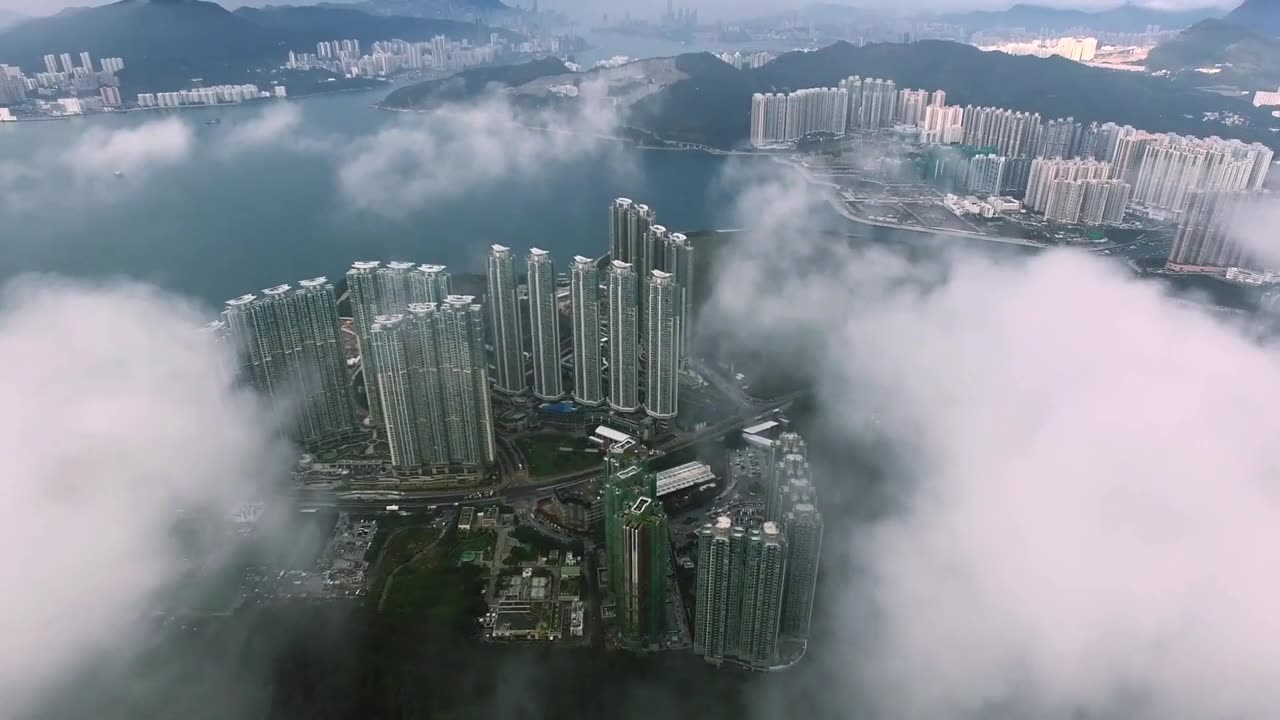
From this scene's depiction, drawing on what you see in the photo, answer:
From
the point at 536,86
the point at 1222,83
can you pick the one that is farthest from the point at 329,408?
the point at 1222,83

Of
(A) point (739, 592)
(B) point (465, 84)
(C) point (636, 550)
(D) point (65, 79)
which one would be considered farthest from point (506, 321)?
(D) point (65, 79)

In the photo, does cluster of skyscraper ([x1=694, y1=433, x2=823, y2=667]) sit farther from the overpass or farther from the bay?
the bay

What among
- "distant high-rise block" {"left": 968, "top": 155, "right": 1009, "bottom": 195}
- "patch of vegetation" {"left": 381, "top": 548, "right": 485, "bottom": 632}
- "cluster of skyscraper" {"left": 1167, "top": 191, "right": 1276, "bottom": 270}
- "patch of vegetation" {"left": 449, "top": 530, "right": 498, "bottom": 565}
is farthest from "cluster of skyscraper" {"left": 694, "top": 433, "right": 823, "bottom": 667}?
"distant high-rise block" {"left": 968, "top": 155, "right": 1009, "bottom": 195}

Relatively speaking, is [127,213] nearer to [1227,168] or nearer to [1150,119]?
[1227,168]

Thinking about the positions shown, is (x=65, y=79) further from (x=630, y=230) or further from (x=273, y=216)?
(x=630, y=230)

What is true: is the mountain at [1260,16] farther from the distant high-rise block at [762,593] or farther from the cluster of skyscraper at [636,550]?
the cluster of skyscraper at [636,550]
